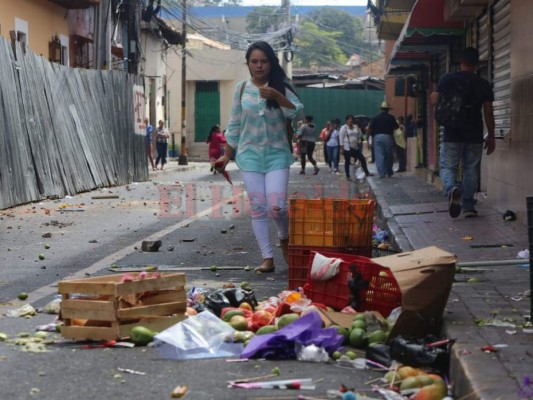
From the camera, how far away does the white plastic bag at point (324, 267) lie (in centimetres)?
714

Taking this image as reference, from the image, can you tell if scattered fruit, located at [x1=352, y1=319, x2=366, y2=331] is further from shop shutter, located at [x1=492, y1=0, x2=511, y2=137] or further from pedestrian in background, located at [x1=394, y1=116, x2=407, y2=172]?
pedestrian in background, located at [x1=394, y1=116, x2=407, y2=172]

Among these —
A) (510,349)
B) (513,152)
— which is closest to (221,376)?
(510,349)

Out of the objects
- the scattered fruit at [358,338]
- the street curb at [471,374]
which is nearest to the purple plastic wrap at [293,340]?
the scattered fruit at [358,338]

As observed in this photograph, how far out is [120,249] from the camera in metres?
12.2

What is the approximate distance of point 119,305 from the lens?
6453mm

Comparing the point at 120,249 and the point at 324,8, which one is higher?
the point at 324,8

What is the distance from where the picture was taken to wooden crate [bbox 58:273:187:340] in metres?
6.46

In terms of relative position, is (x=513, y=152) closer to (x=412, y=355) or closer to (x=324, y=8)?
(x=412, y=355)

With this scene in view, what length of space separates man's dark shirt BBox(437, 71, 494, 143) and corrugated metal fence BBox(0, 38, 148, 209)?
29.0 feet

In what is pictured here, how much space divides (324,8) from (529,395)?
5722 inches

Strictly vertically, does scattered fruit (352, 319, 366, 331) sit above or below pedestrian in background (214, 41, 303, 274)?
below

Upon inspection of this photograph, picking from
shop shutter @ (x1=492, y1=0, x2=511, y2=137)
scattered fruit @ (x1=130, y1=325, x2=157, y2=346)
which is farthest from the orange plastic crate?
shop shutter @ (x1=492, y1=0, x2=511, y2=137)

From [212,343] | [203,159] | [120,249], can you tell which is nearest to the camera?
[212,343]

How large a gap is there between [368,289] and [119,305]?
1.52 meters
